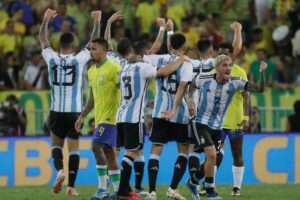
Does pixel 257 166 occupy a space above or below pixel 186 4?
below

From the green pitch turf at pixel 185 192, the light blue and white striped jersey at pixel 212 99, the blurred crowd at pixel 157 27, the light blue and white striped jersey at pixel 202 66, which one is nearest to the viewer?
the light blue and white striped jersey at pixel 212 99

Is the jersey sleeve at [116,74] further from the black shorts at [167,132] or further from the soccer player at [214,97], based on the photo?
the soccer player at [214,97]

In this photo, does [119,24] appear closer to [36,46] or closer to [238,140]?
[36,46]

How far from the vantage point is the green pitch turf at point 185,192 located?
64.7 feet

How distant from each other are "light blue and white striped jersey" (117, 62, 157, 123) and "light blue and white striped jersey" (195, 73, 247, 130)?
93 cm

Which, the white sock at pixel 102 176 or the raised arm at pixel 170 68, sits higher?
the raised arm at pixel 170 68

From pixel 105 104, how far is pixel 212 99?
167cm

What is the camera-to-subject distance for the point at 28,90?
27.5 m

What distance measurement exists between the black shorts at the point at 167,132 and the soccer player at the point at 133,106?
57 cm

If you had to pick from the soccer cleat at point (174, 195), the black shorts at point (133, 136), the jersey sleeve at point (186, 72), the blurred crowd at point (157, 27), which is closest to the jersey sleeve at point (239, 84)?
the jersey sleeve at point (186, 72)

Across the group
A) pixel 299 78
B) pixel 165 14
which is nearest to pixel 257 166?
pixel 299 78

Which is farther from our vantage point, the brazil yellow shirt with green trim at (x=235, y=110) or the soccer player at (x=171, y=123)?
the brazil yellow shirt with green trim at (x=235, y=110)

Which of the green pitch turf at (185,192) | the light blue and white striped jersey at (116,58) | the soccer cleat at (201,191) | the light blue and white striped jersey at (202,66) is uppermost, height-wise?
the light blue and white striped jersey at (116,58)

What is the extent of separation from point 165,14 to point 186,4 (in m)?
1.14
